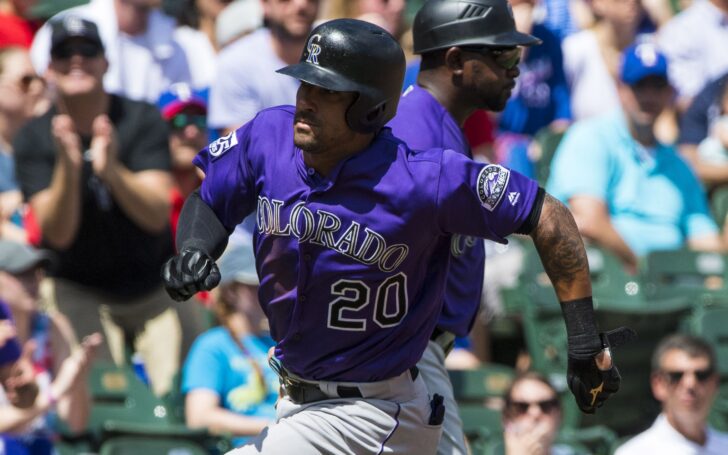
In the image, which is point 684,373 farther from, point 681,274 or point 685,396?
point 681,274

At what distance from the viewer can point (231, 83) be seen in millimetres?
7598

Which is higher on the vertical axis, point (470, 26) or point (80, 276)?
point (470, 26)

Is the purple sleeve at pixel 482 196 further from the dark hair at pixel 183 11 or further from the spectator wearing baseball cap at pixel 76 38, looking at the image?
the dark hair at pixel 183 11

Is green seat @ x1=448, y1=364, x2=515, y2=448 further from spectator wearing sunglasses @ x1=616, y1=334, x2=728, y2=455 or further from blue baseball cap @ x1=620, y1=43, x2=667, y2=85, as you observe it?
blue baseball cap @ x1=620, y1=43, x2=667, y2=85

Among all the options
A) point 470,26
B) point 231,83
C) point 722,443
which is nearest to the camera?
point 470,26

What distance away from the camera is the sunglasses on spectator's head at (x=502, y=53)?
5.17 metres

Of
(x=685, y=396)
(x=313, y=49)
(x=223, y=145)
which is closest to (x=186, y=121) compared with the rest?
(x=685, y=396)

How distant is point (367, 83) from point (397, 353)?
0.84m

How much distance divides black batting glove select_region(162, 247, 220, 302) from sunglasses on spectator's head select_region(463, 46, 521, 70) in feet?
5.01

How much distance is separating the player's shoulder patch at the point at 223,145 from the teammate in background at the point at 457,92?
700 mm

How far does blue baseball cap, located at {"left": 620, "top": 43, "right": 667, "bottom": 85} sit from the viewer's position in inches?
323

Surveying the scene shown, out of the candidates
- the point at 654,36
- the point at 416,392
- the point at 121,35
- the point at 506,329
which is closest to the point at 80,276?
the point at 121,35

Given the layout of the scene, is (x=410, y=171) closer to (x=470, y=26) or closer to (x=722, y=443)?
(x=470, y=26)

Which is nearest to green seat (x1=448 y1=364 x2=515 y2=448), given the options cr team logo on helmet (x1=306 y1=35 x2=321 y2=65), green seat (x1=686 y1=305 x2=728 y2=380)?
green seat (x1=686 y1=305 x2=728 y2=380)
